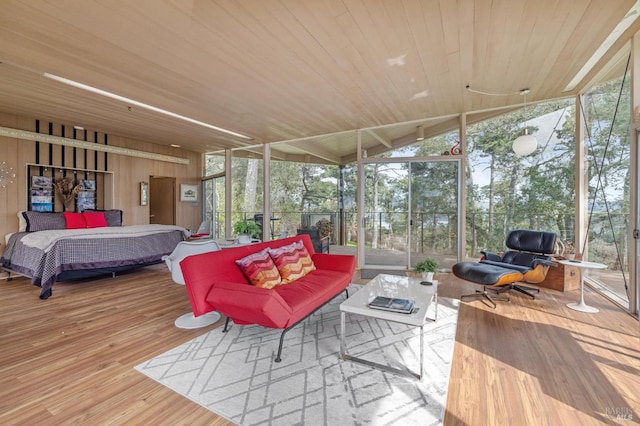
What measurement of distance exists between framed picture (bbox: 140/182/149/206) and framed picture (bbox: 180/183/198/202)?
0.94m

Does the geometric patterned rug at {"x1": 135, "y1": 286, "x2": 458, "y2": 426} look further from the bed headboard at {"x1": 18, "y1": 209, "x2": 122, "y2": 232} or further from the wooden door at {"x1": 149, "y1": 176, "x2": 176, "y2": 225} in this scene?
the wooden door at {"x1": 149, "y1": 176, "x2": 176, "y2": 225}

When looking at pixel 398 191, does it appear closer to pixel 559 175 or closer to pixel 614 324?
pixel 559 175

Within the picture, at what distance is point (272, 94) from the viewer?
4145mm

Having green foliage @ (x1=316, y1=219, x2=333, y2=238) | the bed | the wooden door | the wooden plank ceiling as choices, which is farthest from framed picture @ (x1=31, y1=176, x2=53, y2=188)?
green foliage @ (x1=316, y1=219, x2=333, y2=238)

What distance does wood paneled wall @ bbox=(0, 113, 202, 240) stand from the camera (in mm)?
5082

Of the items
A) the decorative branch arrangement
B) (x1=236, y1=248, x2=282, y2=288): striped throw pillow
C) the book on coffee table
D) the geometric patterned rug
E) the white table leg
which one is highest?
the decorative branch arrangement

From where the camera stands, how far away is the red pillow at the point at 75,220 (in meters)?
5.26

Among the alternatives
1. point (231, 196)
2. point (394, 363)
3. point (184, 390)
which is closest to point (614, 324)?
point (394, 363)

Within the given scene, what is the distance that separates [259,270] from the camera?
109 inches

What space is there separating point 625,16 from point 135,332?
5.63 meters

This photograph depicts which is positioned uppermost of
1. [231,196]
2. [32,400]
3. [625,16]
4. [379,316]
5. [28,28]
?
[625,16]

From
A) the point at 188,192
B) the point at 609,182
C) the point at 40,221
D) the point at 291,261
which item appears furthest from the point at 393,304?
the point at 188,192

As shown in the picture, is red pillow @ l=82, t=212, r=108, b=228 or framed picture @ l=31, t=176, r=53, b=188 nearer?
framed picture @ l=31, t=176, r=53, b=188

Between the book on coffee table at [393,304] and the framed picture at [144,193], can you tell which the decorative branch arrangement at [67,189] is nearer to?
the framed picture at [144,193]
